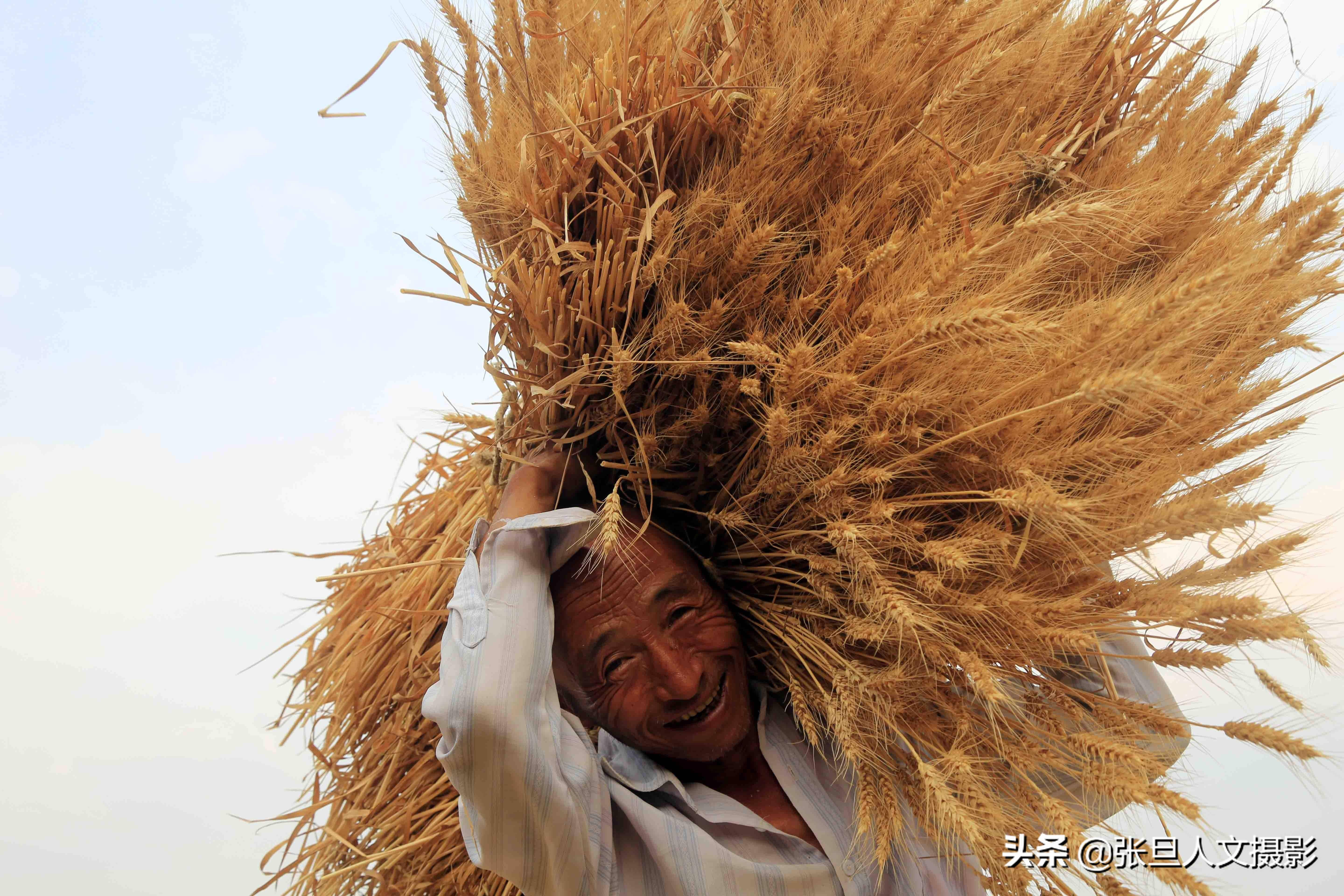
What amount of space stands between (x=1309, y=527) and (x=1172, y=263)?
31 centimetres

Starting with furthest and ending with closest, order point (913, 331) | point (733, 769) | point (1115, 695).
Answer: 1. point (733, 769)
2. point (1115, 695)
3. point (913, 331)

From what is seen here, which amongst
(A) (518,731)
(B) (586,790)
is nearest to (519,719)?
(A) (518,731)

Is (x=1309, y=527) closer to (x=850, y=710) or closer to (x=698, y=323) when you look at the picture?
(x=850, y=710)

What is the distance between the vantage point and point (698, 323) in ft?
3.18

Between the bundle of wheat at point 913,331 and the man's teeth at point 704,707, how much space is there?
9 centimetres

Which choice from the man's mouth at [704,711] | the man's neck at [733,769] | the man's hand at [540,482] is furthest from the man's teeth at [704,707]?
the man's hand at [540,482]

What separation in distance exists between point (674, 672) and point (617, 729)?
4.6 inches

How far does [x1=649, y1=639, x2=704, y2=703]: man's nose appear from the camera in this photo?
3.43 ft

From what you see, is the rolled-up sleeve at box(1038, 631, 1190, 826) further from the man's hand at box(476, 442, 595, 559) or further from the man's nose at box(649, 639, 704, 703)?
the man's hand at box(476, 442, 595, 559)

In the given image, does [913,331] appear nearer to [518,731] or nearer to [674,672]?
[674,672]

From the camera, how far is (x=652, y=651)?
1.05m

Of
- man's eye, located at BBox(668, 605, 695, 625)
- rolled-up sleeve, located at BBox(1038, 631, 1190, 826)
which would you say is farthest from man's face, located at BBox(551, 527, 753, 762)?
rolled-up sleeve, located at BBox(1038, 631, 1190, 826)

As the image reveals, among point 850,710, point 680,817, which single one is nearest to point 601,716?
point 680,817

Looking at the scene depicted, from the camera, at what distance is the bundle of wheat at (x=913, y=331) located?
855 millimetres
